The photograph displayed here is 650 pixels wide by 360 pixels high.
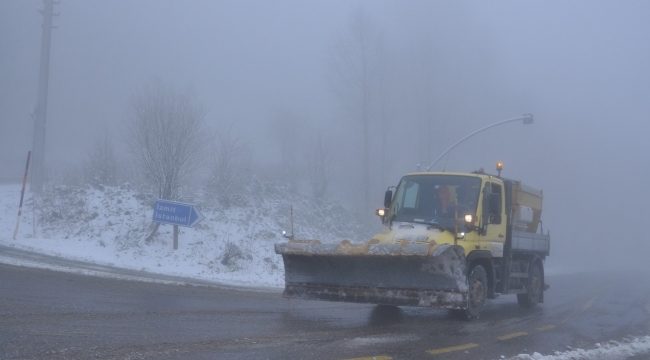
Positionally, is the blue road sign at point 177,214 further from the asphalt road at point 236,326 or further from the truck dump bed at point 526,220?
the truck dump bed at point 526,220

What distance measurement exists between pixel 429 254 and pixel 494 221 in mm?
2696

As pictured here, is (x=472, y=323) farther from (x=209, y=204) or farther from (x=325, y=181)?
(x=325, y=181)

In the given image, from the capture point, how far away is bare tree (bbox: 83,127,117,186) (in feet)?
81.6

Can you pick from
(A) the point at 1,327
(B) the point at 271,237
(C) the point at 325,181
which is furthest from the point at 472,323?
(C) the point at 325,181

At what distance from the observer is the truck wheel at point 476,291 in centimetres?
976

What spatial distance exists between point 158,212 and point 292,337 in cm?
1316

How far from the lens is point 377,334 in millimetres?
8227

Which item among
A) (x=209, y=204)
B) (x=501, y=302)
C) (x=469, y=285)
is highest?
(x=209, y=204)

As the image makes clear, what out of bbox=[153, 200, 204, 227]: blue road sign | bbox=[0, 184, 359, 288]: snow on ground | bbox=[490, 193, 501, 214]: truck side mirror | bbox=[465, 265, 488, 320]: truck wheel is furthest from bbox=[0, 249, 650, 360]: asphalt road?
bbox=[153, 200, 204, 227]: blue road sign

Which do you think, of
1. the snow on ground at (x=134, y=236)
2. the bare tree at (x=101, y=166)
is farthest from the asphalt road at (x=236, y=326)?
the bare tree at (x=101, y=166)

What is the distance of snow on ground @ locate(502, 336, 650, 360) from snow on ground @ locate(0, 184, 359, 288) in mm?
10342

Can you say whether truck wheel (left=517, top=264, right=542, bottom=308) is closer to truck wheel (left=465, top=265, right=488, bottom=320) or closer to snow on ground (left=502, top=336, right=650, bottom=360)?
truck wheel (left=465, top=265, right=488, bottom=320)

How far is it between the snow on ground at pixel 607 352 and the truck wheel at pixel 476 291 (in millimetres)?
1881

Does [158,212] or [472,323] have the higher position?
[158,212]
